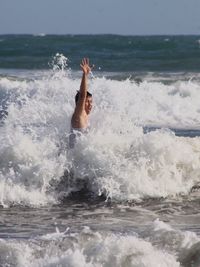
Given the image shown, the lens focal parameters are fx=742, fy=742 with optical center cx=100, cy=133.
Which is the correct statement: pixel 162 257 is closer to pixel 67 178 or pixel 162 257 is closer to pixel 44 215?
pixel 44 215

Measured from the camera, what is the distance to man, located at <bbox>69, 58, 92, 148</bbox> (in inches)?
338

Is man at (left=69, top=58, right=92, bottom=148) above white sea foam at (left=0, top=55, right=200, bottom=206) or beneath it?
above

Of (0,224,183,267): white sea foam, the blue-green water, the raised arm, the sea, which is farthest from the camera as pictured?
the blue-green water

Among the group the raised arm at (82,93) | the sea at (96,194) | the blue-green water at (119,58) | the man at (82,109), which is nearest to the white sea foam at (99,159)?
the sea at (96,194)

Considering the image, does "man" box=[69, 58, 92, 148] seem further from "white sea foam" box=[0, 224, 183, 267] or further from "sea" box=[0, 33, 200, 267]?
"white sea foam" box=[0, 224, 183, 267]

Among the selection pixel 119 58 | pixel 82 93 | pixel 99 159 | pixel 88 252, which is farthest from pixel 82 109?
pixel 119 58

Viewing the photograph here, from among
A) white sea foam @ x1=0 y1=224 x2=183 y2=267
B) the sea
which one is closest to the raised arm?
the sea

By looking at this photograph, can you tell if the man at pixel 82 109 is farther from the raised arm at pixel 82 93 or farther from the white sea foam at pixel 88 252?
the white sea foam at pixel 88 252

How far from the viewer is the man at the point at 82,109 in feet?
28.1

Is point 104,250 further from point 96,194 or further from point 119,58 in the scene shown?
point 119,58

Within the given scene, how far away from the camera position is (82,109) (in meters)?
8.70

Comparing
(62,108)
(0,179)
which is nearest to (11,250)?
(0,179)

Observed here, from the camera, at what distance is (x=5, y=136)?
958cm

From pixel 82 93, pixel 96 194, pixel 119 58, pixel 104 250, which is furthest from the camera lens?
pixel 119 58
